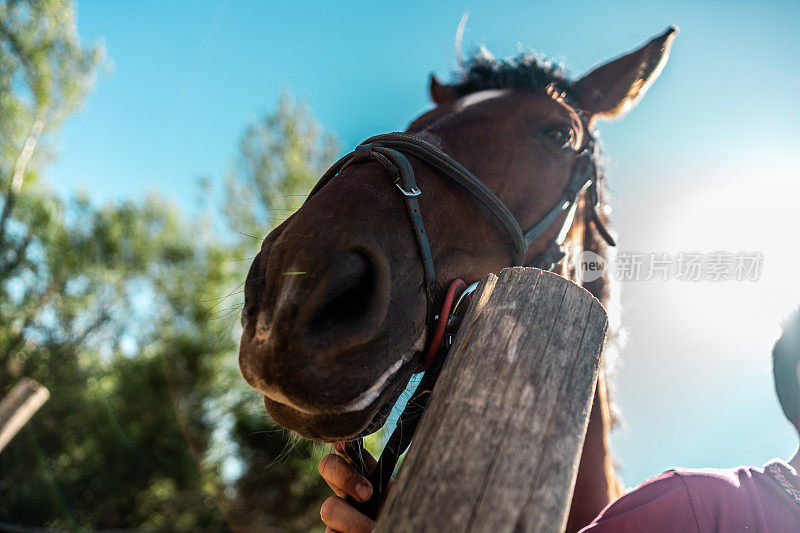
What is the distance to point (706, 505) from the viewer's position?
1264 millimetres

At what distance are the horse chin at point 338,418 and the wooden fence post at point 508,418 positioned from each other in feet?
0.99

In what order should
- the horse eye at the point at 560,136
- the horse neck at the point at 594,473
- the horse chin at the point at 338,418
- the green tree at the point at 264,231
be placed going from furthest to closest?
the green tree at the point at 264,231
the horse eye at the point at 560,136
the horse neck at the point at 594,473
the horse chin at the point at 338,418

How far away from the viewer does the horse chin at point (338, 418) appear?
1.03 m

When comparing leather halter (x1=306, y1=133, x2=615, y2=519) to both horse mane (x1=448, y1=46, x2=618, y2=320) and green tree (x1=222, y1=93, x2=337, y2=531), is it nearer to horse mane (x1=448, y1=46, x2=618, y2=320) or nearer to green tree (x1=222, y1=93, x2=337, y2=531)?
horse mane (x1=448, y1=46, x2=618, y2=320)

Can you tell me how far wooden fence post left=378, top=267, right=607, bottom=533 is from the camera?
62cm

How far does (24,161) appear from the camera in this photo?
1252 cm

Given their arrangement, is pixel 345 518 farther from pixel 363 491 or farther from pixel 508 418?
pixel 508 418

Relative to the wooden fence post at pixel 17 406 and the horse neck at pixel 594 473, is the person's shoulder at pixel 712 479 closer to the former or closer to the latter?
the horse neck at pixel 594 473

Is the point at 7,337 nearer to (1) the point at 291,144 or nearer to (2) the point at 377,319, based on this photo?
(1) the point at 291,144

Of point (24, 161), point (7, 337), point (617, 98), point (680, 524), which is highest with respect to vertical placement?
point (24, 161)

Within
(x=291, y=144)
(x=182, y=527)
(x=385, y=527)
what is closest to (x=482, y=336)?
(x=385, y=527)

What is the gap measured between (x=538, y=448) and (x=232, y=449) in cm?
1559

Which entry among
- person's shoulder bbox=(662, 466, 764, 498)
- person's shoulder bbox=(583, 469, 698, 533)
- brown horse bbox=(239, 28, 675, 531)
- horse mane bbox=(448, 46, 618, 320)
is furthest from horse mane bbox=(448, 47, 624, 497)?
person's shoulder bbox=(583, 469, 698, 533)

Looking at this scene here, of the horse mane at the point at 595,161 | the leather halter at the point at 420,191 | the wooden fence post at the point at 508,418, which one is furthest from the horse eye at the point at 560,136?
the wooden fence post at the point at 508,418
